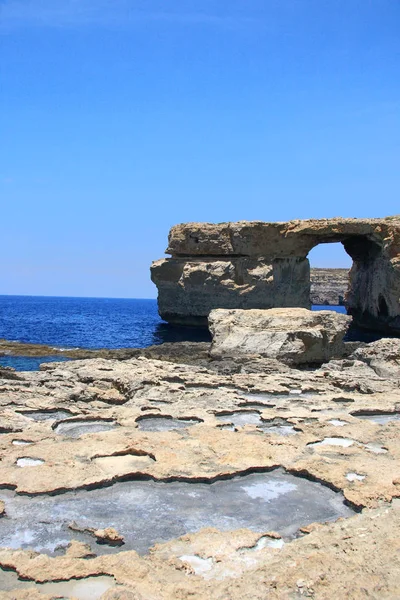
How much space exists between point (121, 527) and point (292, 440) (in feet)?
9.44

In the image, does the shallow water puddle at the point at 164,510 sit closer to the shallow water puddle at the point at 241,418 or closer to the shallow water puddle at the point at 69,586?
the shallow water puddle at the point at 69,586

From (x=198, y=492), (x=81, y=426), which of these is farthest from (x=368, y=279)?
(x=198, y=492)

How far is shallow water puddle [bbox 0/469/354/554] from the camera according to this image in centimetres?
398

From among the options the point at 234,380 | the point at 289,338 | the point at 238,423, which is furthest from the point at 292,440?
the point at 289,338

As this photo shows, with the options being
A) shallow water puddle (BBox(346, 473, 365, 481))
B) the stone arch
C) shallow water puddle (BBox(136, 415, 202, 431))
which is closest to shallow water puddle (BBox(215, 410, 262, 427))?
shallow water puddle (BBox(136, 415, 202, 431))

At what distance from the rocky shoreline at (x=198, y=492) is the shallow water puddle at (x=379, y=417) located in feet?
0.11

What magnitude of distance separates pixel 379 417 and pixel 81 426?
455cm

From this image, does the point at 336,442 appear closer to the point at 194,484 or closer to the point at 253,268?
the point at 194,484

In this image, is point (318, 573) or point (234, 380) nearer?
point (318, 573)

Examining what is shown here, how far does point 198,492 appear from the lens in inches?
191

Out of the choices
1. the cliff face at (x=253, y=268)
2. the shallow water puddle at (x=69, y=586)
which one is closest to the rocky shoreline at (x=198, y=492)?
the shallow water puddle at (x=69, y=586)

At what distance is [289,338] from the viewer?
54.3 ft

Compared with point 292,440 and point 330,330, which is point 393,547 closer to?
point 292,440

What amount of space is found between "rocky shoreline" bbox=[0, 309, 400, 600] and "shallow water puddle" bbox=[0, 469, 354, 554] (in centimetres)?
2
